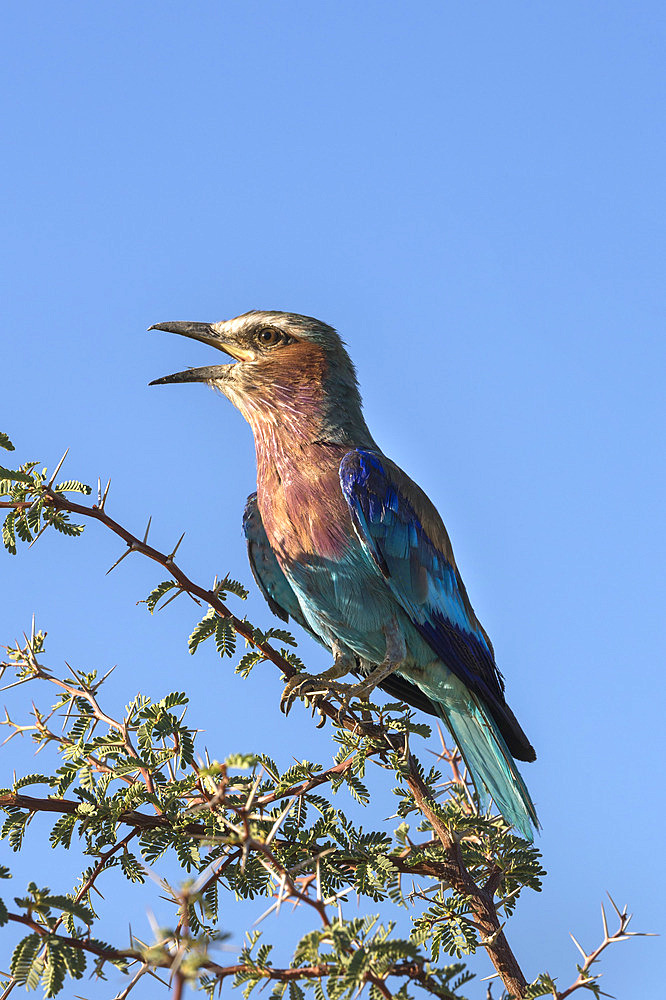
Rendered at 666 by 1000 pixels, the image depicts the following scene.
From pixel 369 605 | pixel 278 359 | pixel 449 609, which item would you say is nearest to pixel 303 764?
pixel 369 605

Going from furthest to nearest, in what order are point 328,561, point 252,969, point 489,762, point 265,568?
1. point 265,568
2. point 489,762
3. point 328,561
4. point 252,969

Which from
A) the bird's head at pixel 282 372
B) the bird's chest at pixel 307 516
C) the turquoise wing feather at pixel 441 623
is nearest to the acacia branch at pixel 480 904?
the turquoise wing feather at pixel 441 623

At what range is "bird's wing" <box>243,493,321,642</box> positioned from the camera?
501 centimetres

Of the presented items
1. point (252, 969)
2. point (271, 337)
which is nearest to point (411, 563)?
point (271, 337)

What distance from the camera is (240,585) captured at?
357 cm

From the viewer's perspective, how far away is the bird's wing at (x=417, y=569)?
4.60m

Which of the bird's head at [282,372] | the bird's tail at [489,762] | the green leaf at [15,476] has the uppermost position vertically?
the bird's head at [282,372]

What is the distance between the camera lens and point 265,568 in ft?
16.5

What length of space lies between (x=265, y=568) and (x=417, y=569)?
2.60ft

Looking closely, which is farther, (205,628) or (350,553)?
(350,553)

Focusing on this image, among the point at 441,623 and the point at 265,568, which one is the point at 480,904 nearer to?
the point at 441,623

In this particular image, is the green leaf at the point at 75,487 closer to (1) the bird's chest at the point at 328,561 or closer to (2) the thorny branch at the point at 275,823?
(2) the thorny branch at the point at 275,823

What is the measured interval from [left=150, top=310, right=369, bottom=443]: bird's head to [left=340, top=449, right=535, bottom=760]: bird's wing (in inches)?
14.6

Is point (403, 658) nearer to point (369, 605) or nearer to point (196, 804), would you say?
point (369, 605)
